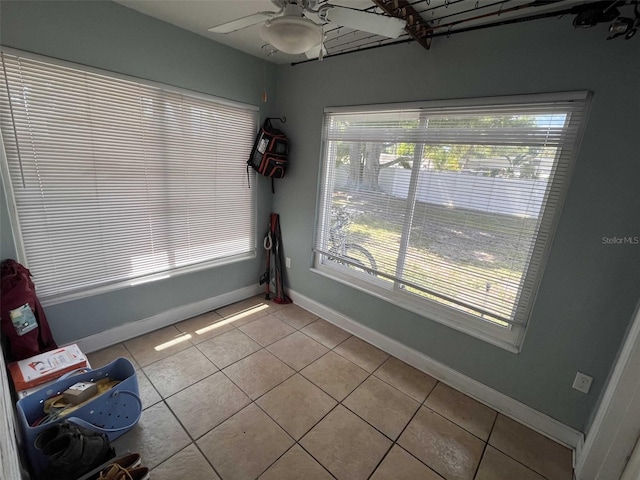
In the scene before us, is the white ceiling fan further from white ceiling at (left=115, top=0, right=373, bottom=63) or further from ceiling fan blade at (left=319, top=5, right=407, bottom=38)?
white ceiling at (left=115, top=0, right=373, bottom=63)

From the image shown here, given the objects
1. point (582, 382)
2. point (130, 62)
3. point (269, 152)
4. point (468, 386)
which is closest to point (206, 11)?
point (130, 62)

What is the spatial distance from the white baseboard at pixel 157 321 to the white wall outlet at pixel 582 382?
2809 mm

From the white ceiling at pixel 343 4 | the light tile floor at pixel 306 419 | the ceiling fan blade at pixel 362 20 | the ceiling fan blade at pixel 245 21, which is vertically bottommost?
the light tile floor at pixel 306 419

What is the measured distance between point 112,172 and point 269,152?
129cm

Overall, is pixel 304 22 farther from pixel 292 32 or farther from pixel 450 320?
pixel 450 320

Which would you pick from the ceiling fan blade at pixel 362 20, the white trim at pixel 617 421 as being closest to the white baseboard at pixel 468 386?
the white trim at pixel 617 421

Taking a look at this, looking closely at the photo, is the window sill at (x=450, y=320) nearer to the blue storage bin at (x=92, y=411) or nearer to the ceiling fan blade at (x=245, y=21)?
the blue storage bin at (x=92, y=411)

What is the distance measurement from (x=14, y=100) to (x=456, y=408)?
3.39 meters

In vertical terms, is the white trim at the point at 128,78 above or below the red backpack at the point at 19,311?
above

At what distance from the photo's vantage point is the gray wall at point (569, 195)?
1.39 meters

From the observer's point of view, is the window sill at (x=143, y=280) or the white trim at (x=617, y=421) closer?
the white trim at (x=617, y=421)

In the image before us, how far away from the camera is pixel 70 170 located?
1.86 meters

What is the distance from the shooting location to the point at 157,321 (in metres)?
2.50

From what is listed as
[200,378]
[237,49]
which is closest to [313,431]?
[200,378]
